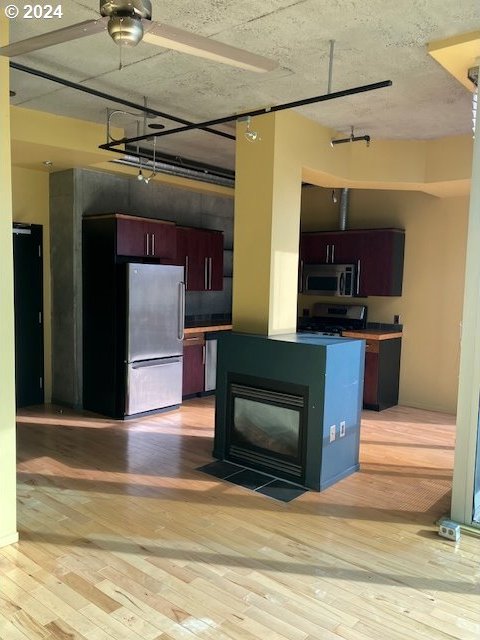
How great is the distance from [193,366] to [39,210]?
100 inches

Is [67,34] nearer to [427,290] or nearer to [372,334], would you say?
[372,334]

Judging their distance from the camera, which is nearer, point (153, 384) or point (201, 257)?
point (153, 384)

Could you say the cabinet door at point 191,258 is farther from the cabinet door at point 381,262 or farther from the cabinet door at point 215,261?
the cabinet door at point 381,262

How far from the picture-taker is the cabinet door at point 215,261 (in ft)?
23.5

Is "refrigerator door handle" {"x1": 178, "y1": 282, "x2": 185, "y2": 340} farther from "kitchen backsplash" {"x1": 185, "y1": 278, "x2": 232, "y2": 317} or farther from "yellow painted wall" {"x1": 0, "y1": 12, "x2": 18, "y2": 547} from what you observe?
"yellow painted wall" {"x1": 0, "y1": 12, "x2": 18, "y2": 547}

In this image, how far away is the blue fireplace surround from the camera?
3955 millimetres

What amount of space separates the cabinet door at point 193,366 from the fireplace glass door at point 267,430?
7.13ft

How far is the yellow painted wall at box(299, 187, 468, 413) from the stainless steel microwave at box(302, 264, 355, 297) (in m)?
0.45

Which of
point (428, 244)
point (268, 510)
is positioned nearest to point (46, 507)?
point (268, 510)

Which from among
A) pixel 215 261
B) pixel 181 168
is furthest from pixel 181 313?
pixel 181 168

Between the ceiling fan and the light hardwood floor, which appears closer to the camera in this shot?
the ceiling fan

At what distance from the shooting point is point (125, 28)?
6.31 ft

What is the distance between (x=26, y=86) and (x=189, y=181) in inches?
112

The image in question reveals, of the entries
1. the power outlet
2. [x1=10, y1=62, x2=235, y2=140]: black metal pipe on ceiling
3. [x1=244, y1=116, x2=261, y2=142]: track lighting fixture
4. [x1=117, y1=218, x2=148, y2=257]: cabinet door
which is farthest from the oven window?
the power outlet
